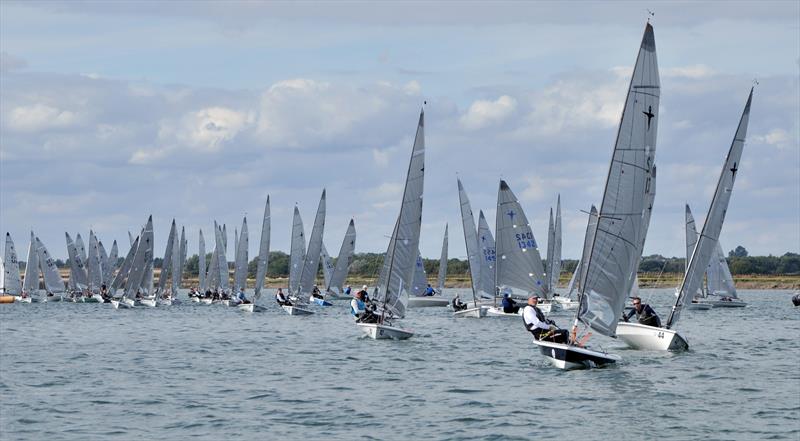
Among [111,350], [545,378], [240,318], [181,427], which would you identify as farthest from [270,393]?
[240,318]

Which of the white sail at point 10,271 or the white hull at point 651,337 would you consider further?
the white sail at point 10,271

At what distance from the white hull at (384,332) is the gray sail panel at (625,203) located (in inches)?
494

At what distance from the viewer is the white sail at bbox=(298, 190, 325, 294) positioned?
8719cm

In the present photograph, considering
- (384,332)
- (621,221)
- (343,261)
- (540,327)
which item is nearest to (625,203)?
(621,221)

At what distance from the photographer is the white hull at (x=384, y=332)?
48844mm

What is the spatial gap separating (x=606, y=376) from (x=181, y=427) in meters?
13.3

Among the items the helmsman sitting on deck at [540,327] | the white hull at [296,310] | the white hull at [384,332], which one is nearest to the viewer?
the helmsman sitting on deck at [540,327]

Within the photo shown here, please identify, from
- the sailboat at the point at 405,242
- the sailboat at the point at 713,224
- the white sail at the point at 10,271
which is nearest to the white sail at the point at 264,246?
the white sail at the point at 10,271

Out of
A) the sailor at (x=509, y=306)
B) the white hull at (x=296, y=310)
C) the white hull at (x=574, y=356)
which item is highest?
the sailor at (x=509, y=306)

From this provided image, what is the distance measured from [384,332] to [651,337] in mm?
12034

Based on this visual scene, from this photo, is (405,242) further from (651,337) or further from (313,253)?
(313,253)

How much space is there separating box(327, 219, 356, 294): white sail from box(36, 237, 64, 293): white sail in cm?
2772

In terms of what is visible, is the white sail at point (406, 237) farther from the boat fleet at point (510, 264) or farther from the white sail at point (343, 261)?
the white sail at point (343, 261)

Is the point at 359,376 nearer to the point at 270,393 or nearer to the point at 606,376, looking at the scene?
the point at 270,393
